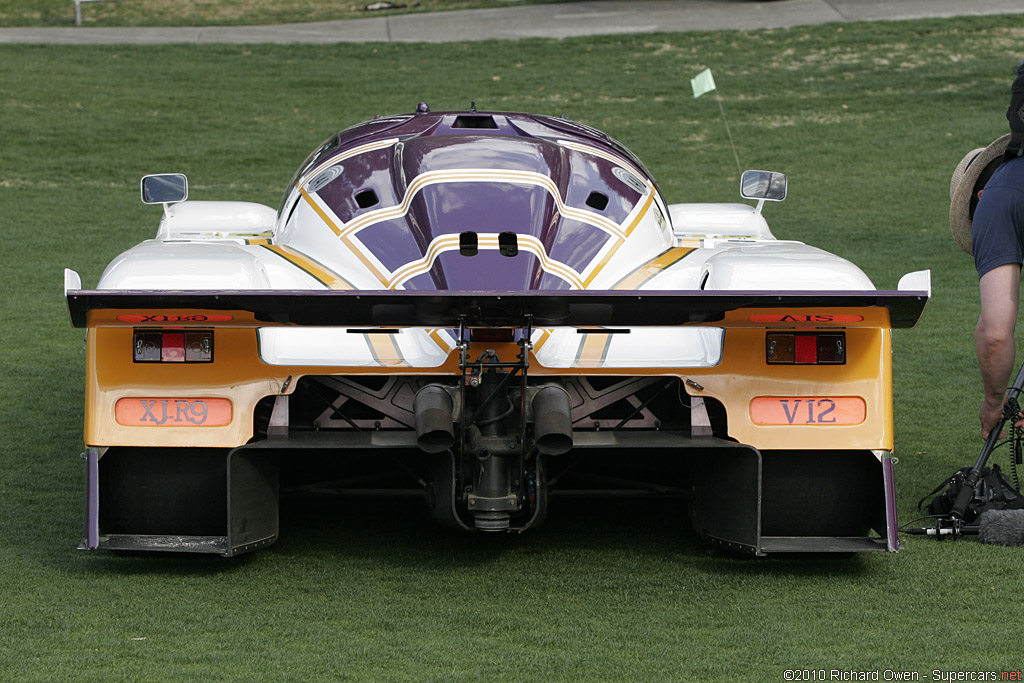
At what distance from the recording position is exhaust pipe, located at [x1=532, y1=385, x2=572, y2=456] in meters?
4.22

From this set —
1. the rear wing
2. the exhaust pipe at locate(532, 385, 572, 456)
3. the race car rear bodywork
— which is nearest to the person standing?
the race car rear bodywork

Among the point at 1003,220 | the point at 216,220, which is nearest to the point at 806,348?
the point at 1003,220

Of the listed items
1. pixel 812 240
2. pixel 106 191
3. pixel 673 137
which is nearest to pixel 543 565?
pixel 812 240

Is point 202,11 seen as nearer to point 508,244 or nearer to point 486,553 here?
point 508,244

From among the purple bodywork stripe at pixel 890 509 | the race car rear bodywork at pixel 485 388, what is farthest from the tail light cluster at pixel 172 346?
the purple bodywork stripe at pixel 890 509

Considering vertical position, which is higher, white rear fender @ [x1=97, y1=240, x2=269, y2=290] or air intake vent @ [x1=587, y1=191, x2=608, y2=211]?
air intake vent @ [x1=587, y1=191, x2=608, y2=211]

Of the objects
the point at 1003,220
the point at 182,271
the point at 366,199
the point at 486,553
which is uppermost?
the point at 366,199

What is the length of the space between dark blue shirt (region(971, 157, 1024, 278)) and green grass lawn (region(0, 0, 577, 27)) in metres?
23.4

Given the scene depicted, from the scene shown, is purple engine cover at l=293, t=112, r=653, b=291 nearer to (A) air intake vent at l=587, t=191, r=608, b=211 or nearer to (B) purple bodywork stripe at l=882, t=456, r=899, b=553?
(A) air intake vent at l=587, t=191, r=608, b=211

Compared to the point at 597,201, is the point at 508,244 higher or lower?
lower

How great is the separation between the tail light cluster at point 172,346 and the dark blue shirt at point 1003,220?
2.97 m

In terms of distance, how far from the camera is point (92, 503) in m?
4.48

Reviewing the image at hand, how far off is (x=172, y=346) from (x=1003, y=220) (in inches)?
125

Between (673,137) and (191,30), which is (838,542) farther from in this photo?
(191,30)
